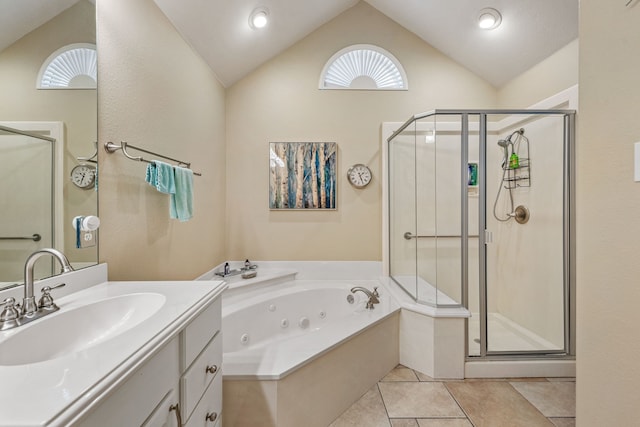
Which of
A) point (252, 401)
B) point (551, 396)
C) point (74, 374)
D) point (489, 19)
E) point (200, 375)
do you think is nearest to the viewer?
point (74, 374)

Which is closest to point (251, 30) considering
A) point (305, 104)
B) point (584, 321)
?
point (305, 104)

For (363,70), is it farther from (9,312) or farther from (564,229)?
(9,312)

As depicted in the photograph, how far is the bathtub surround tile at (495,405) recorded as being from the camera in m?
1.53

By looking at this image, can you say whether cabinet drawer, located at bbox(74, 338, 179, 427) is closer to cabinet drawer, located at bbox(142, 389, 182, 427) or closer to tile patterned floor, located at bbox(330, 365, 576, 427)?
cabinet drawer, located at bbox(142, 389, 182, 427)

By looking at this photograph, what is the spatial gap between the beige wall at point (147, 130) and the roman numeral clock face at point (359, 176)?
1.36 m

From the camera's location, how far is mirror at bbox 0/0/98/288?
34.9 inches

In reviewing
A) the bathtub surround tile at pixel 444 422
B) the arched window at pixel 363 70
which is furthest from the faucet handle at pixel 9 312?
the arched window at pixel 363 70

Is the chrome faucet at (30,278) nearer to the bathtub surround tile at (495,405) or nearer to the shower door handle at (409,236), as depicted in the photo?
the bathtub surround tile at (495,405)

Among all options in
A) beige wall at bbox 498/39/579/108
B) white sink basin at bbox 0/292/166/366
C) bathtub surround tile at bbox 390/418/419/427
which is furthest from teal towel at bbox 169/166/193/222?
beige wall at bbox 498/39/579/108

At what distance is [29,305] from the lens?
2.73 ft

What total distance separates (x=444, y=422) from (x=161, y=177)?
2070 mm

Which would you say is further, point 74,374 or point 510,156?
point 510,156

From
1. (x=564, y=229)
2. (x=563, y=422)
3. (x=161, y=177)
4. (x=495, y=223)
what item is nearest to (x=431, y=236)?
(x=495, y=223)

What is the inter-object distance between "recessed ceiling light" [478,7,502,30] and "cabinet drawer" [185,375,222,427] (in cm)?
299
